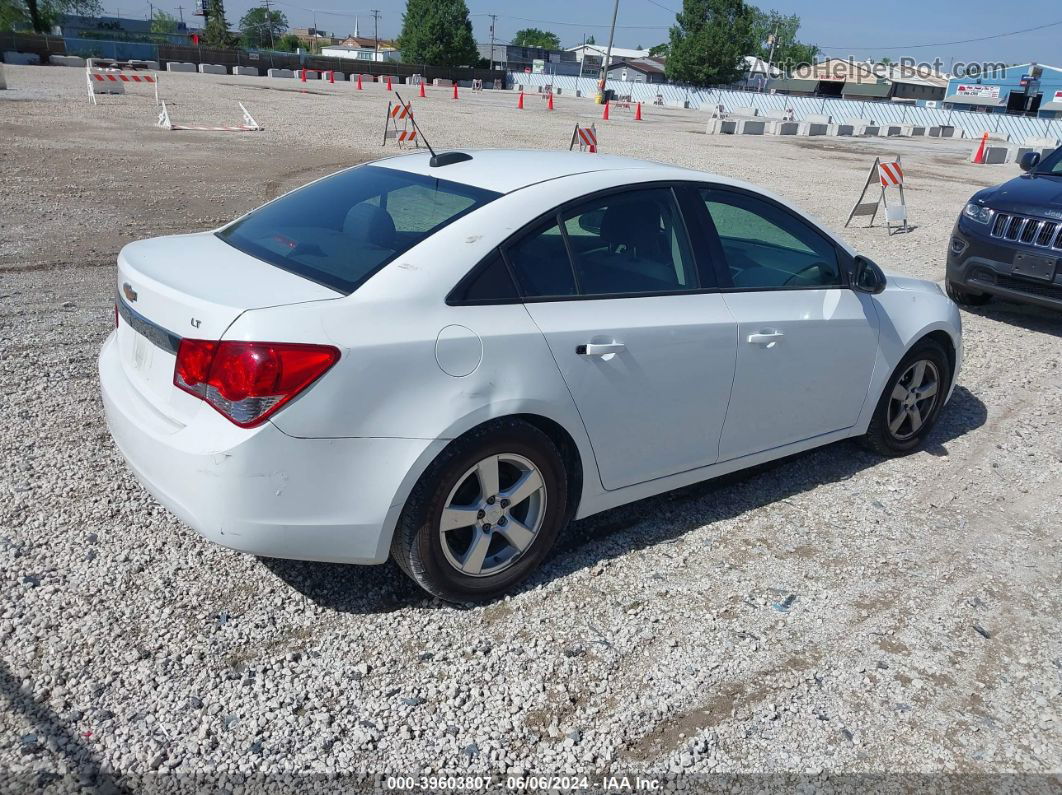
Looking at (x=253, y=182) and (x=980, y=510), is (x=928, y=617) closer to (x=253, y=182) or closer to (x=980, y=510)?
(x=980, y=510)

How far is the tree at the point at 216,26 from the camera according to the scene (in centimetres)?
9512

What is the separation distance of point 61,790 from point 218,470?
1007mm

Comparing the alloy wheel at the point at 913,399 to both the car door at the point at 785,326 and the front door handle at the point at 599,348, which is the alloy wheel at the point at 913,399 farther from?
the front door handle at the point at 599,348

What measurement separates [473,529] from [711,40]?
322 feet

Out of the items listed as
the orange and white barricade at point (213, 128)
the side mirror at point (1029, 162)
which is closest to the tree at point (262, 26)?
the orange and white barricade at point (213, 128)

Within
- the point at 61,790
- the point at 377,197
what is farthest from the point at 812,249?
the point at 61,790

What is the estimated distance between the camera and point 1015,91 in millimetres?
73625

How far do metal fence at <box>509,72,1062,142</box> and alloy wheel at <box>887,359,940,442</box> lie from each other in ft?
148

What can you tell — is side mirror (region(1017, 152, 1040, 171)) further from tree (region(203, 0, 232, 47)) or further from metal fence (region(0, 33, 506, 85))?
tree (region(203, 0, 232, 47))

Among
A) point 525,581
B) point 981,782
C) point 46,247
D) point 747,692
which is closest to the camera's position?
point 981,782

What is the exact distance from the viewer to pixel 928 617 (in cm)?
354

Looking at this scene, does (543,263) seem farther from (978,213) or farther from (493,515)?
(978,213)

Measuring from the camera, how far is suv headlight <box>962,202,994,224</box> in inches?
316

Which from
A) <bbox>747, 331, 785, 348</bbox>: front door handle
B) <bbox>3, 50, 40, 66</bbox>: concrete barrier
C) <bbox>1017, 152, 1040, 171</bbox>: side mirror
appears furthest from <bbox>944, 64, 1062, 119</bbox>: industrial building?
<bbox>747, 331, 785, 348</bbox>: front door handle
